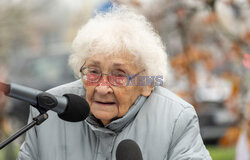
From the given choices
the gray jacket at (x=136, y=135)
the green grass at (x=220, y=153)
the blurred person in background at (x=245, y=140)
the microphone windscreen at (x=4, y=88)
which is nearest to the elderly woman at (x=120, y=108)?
the gray jacket at (x=136, y=135)

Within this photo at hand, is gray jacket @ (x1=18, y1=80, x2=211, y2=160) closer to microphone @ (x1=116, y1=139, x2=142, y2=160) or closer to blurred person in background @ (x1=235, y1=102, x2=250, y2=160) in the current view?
microphone @ (x1=116, y1=139, x2=142, y2=160)

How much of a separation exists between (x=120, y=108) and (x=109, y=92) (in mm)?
110

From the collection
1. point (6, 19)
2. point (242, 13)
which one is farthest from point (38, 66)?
point (242, 13)

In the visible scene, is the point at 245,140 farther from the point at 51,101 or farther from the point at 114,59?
the point at 51,101

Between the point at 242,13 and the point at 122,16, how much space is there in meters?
3.12

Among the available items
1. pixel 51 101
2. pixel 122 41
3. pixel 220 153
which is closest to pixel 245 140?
pixel 122 41

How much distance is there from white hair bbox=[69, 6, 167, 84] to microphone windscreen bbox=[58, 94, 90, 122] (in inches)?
16.9

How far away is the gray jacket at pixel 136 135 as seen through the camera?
2.71m

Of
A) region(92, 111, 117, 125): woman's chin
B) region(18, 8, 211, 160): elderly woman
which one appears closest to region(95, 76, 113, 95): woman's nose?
region(18, 8, 211, 160): elderly woman

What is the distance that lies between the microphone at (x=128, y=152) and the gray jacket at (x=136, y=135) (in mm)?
400

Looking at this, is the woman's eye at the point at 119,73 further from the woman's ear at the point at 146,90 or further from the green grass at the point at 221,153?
the green grass at the point at 221,153

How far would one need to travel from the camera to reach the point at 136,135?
9.06 ft

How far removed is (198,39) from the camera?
20.5 ft

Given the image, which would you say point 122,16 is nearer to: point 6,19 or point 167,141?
point 167,141
